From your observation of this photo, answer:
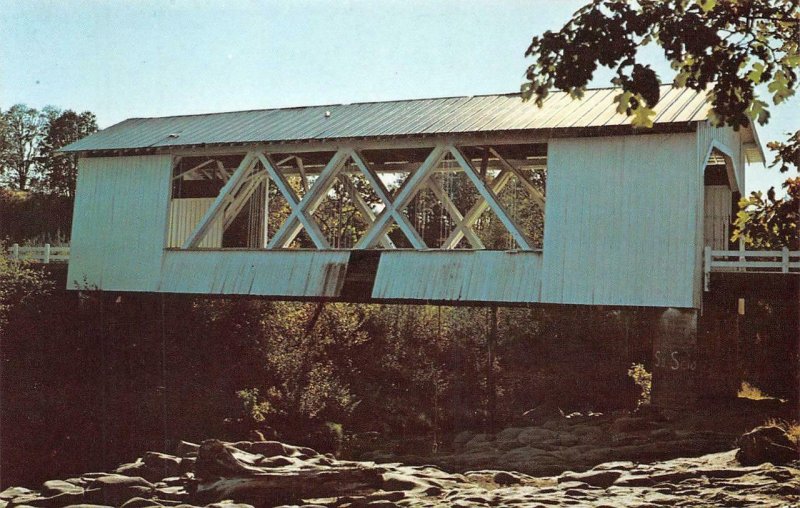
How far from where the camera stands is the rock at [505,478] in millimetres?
17312

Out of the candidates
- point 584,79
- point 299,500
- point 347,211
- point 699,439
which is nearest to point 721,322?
point 699,439

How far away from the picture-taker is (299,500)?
609 inches

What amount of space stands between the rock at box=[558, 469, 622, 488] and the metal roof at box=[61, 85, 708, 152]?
22.2 ft

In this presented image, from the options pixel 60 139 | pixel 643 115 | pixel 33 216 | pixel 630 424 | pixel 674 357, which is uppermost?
pixel 60 139

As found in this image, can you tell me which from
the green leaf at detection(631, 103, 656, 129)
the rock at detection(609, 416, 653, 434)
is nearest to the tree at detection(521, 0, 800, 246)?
the green leaf at detection(631, 103, 656, 129)

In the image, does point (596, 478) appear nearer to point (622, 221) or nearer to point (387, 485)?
point (387, 485)

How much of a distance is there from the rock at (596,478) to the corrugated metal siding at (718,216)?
9.05 meters

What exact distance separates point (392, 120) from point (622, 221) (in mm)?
6182

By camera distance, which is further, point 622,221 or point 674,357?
point 622,221

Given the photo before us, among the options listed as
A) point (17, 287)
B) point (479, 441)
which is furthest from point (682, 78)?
point (17, 287)

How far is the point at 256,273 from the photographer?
73.3ft

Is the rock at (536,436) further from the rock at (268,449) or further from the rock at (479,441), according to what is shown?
the rock at (268,449)

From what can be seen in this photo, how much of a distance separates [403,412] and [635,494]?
16016 mm

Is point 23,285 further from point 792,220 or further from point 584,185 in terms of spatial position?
point 792,220
